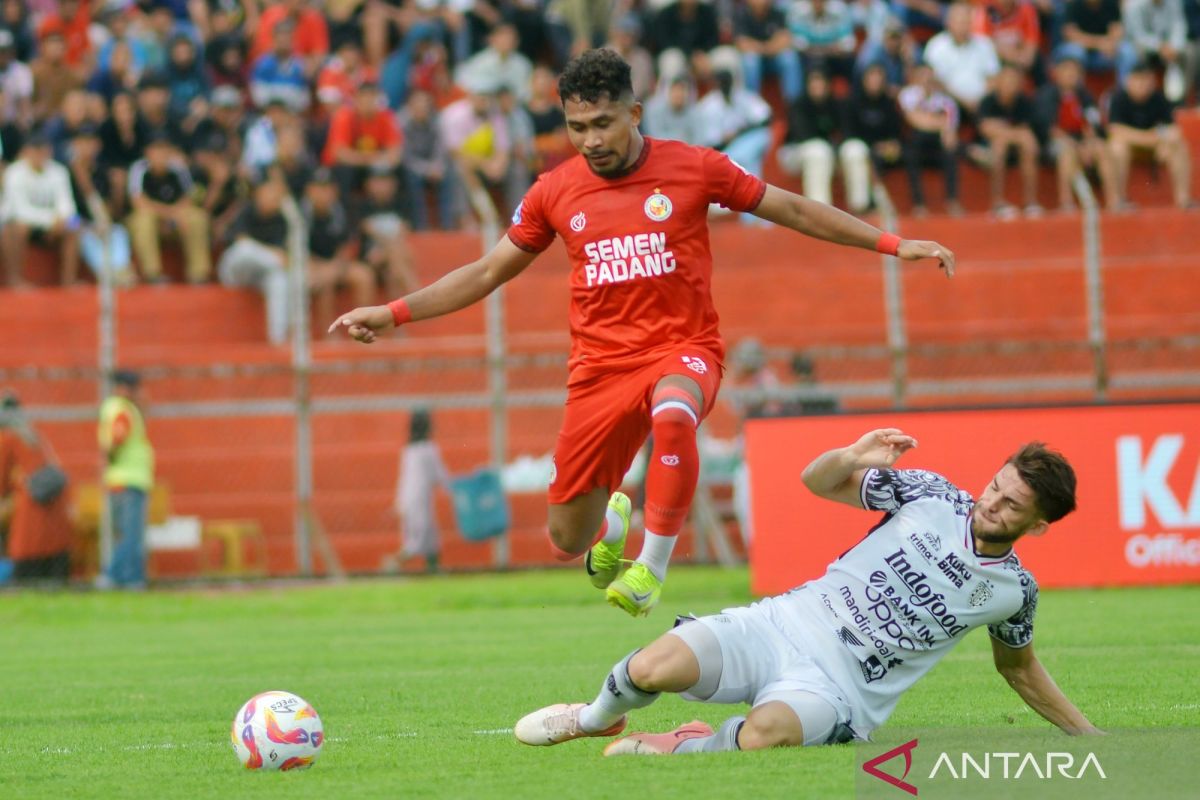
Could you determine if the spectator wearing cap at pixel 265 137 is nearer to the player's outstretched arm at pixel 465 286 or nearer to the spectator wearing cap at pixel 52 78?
the spectator wearing cap at pixel 52 78

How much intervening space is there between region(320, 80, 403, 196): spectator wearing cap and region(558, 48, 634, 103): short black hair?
13804mm

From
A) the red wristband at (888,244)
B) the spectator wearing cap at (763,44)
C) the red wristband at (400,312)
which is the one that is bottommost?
the red wristband at (400,312)

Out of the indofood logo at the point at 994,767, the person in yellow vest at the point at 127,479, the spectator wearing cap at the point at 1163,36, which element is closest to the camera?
the indofood logo at the point at 994,767

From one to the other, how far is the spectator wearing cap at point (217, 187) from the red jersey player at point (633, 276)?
1332 centimetres

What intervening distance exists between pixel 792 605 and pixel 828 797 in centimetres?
140

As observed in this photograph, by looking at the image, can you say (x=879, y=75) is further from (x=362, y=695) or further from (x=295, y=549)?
(x=362, y=695)

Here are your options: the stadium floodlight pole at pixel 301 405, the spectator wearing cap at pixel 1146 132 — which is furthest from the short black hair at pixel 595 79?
the spectator wearing cap at pixel 1146 132

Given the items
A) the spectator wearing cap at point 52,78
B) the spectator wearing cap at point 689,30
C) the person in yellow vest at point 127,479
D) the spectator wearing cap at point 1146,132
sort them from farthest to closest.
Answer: the spectator wearing cap at point 689,30, the spectator wearing cap at point 52,78, the spectator wearing cap at point 1146,132, the person in yellow vest at point 127,479

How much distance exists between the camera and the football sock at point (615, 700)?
668cm

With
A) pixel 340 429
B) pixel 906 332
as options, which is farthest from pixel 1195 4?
pixel 340 429

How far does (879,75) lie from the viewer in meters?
22.0

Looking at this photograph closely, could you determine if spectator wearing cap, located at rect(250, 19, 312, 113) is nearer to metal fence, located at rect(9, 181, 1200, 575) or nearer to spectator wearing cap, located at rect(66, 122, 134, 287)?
spectator wearing cap, located at rect(66, 122, 134, 287)

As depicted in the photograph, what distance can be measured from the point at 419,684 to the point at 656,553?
232cm

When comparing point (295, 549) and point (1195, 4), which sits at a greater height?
point (1195, 4)
